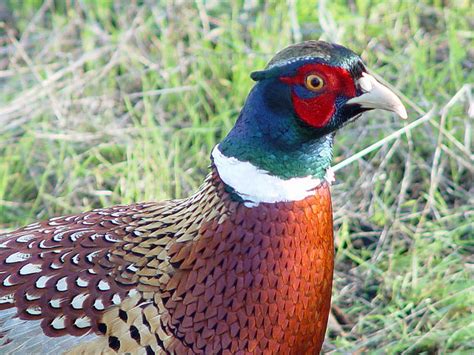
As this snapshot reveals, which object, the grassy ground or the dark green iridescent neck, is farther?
the grassy ground

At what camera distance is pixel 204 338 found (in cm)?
226

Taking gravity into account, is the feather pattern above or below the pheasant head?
below

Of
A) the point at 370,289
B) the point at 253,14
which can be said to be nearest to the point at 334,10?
the point at 253,14

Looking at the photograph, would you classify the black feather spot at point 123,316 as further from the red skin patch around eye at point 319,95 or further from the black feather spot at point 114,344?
the red skin patch around eye at point 319,95

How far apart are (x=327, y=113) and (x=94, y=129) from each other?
6.71 feet

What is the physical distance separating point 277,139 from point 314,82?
16cm

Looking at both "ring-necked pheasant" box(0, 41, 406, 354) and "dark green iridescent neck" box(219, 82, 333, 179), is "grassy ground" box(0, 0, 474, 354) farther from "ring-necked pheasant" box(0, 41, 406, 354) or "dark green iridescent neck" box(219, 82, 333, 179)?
"dark green iridescent neck" box(219, 82, 333, 179)

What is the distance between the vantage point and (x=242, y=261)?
7.48 feet

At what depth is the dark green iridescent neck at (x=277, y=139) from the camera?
223cm

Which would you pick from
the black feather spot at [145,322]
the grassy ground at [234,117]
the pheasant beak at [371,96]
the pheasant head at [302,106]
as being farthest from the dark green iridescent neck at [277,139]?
the grassy ground at [234,117]

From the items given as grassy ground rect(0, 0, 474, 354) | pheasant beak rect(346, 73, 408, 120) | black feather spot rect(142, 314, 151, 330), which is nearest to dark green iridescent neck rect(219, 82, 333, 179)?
pheasant beak rect(346, 73, 408, 120)

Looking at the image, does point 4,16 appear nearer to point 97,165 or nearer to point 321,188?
point 97,165

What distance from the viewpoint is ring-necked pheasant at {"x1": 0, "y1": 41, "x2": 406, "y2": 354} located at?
87.9 inches

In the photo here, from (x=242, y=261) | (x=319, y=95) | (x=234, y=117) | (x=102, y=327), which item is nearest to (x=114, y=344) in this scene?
(x=102, y=327)
